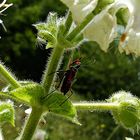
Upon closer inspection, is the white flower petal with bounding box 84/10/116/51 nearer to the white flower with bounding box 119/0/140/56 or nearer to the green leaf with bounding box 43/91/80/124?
the white flower with bounding box 119/0/140/56

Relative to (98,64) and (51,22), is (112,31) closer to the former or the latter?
(51,22)

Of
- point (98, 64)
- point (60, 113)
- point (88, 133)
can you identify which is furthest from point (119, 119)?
point (98, 64)

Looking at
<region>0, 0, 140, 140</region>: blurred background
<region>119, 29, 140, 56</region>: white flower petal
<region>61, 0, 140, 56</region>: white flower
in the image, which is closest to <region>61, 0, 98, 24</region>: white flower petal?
<region>61, 0, 140, 56</region>: white flower

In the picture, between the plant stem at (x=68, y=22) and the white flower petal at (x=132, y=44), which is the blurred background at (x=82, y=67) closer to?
the plant stem at (x=68, y=22)

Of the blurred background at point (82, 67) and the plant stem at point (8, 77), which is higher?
the plant stem at point (8, 77)

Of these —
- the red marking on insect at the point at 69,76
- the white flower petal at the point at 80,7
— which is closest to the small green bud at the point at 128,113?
the red marking on insect at the point at 69,76

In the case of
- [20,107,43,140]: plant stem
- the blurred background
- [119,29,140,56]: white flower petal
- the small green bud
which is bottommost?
the blurred background
